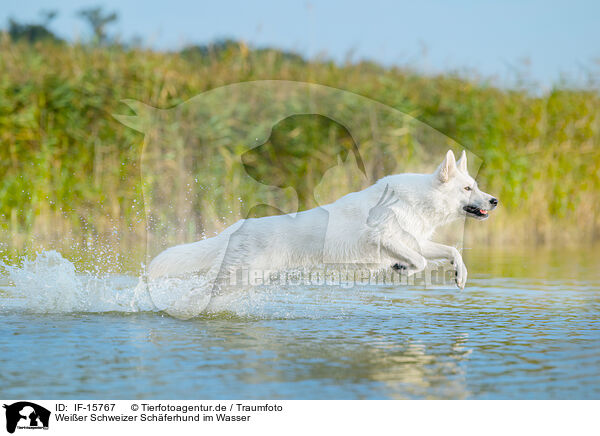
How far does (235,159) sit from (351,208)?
5061mm

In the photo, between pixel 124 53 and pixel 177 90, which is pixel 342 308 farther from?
pixel 124 53

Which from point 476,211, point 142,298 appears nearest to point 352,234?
point 476,211

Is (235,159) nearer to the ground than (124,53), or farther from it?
nearer to the ground

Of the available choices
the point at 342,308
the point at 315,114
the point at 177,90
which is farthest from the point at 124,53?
the point at 342,308

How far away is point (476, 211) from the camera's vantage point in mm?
7168

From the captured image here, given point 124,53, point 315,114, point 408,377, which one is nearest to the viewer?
point 408,377

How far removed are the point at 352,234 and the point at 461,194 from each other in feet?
3.31

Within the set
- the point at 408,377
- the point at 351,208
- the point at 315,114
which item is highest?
the point at 315,114

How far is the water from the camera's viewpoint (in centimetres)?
498

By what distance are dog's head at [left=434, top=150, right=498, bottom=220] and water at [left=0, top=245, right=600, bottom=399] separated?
98cm

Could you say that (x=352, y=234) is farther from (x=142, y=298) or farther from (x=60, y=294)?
(x=60, y=294)

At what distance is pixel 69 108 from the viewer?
14688 millimetres

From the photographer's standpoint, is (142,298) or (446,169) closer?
(446,169)
